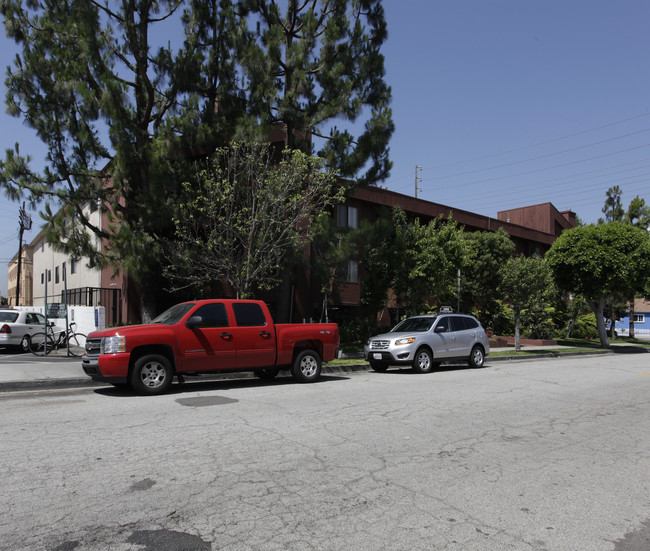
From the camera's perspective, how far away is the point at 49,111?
1627 centimetres

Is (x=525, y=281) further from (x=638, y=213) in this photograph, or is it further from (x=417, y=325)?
(x=638, y=213)

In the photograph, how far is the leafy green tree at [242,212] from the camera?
15.6 metres

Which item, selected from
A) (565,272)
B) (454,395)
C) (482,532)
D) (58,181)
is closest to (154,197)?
(58,181)

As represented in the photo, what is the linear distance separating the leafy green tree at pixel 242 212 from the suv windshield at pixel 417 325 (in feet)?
13.9

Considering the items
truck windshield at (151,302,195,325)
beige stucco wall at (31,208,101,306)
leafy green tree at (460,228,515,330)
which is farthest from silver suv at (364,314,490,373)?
leafy green tree at (460,228,515,330)

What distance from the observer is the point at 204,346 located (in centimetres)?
1078

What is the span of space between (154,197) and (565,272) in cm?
2317

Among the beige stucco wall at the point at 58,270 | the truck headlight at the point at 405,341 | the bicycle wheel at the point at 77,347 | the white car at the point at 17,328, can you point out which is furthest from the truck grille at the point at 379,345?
the white car at the point at 17,328

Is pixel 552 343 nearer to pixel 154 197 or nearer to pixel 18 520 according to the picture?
pixel 154 197

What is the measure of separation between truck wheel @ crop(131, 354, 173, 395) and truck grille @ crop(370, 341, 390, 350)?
7055mm

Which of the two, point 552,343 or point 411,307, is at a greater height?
point 411,307

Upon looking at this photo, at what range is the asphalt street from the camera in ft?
12.9

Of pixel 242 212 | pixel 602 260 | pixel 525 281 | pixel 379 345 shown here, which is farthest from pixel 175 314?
pixel 602 260

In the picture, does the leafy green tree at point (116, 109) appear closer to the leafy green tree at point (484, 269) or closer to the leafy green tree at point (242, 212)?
the leafy green tree at point (242, 212)
